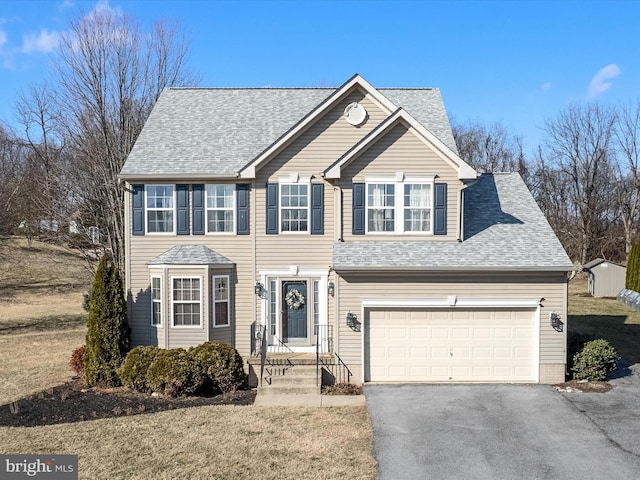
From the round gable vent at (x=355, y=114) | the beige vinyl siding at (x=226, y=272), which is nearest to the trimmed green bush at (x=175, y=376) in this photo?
the beige vinyl siding at (x=226, y=272)

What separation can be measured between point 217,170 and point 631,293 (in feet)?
90.3

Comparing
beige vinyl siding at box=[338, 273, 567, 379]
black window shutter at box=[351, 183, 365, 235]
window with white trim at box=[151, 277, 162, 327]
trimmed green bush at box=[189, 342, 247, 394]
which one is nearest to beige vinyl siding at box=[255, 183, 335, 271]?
black window shutter at box=[351, 183, 365, 235]

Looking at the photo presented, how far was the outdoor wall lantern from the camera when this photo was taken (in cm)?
1535

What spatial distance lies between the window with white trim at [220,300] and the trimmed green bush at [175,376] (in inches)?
72.2

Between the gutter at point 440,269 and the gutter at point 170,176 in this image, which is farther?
the gutter at point 170,176

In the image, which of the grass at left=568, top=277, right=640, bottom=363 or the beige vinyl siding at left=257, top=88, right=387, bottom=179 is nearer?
the beige vinyl siding at left=257, top=88, right=387, bottom=179

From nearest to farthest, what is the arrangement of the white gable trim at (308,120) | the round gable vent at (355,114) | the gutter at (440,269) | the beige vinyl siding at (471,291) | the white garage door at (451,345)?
the gutter at (440,269) < the beige vinyl siding at (471,291) < the white garage door at (451,345) < the white gable trim at (308,120) < the round gable vent at (355,114)

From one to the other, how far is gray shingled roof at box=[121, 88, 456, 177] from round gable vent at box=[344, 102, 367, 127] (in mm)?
2335

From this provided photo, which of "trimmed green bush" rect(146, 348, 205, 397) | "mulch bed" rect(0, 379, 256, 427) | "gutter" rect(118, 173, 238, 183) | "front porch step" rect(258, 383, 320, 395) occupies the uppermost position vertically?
"gutter" rect(118, 173, 238, 183)

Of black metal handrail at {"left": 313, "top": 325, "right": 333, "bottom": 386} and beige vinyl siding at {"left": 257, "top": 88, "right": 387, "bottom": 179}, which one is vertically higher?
beige vinyl siding at {"left": 257, "top": 88, "right": 387, "bottom": 179}

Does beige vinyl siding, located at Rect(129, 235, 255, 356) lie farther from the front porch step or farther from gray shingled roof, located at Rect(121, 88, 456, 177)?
the front porch step

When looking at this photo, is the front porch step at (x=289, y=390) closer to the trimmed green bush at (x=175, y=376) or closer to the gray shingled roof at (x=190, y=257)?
the trimmed green bush at (x=175, y=376)

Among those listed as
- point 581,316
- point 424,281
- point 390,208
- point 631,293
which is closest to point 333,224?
point 390,208

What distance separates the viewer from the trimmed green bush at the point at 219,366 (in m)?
14.9
